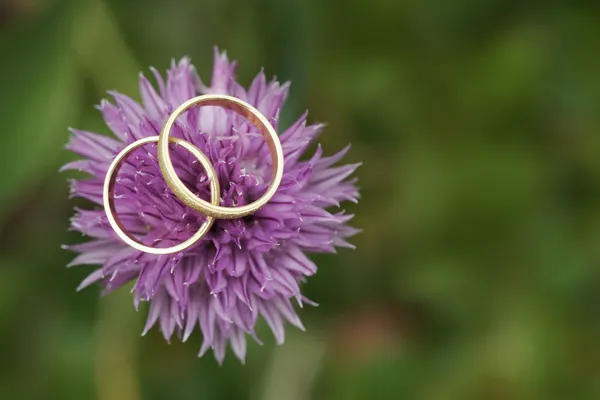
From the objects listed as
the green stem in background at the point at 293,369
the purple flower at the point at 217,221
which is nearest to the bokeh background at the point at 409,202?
the green stem in background at the point at 293,369

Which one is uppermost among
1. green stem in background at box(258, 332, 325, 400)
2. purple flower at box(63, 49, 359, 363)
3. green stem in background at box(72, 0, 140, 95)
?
green stem in background at box(72, 0, 140, 95)

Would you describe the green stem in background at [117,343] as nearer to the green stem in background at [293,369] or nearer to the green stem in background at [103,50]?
the green stem in background at [293,369]

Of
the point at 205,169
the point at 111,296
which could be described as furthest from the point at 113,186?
the point at 111,296

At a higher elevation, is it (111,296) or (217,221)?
(217,221)

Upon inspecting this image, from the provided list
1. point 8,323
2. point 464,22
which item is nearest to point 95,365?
point 8,323

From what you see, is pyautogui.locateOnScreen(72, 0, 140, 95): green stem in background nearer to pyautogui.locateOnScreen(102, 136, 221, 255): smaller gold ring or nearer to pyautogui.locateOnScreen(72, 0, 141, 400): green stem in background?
pyautogui.locateOnScreen(72, 0, 141, 400): green stem in background

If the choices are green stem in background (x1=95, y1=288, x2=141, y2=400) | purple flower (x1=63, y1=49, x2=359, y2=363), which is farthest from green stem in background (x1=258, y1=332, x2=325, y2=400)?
purple flower (x1=63, y1=49, x2=359, y2=363)

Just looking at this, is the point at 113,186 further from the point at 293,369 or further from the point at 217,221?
the point at 293,369
